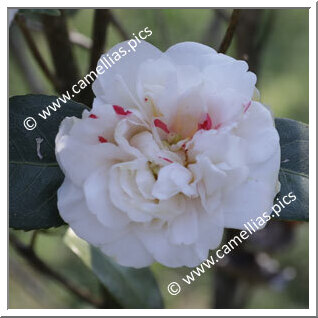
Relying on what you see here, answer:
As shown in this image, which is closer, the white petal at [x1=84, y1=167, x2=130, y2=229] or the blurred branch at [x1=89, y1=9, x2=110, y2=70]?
the white petal at [x1=84, y1=167, x2=130, y2=229]

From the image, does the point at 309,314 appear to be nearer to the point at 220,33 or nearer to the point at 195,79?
the point at 195,79

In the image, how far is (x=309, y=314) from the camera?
83 centimetres

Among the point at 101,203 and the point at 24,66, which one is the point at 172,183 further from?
the point at 24,66

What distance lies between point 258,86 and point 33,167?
1259mm

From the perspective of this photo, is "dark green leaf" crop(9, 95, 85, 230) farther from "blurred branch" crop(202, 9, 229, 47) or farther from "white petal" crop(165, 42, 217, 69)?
"blurred branch" crop(202, 9, 229, 47)

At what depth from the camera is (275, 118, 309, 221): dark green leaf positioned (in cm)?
72

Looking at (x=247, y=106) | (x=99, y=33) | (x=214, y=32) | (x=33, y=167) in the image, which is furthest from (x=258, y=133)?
(x=214, y=32)

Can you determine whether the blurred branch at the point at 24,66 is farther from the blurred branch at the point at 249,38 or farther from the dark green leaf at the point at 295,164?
the dark green leaf at the point at 295,164

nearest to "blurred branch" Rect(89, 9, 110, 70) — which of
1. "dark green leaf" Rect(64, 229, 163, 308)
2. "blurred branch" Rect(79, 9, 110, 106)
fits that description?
"blurred branch" Rect(79, 9, 110, 106)

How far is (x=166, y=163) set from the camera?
61 cm

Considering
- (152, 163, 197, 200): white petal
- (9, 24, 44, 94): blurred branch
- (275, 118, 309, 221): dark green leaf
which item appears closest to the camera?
(152, 163, 197, 200): white petal

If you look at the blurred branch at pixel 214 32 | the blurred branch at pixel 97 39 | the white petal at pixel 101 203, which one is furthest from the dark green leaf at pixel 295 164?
the blurred branch at pixel 214 32

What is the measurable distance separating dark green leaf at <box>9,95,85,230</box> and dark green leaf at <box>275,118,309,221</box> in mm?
258

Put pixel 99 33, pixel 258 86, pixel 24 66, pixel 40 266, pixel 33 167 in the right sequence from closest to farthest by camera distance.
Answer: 1. pixel 33 167
2. pixel 99 33
3. pixel 40 266
4. pixel 24 66
5. pixel 258 86
